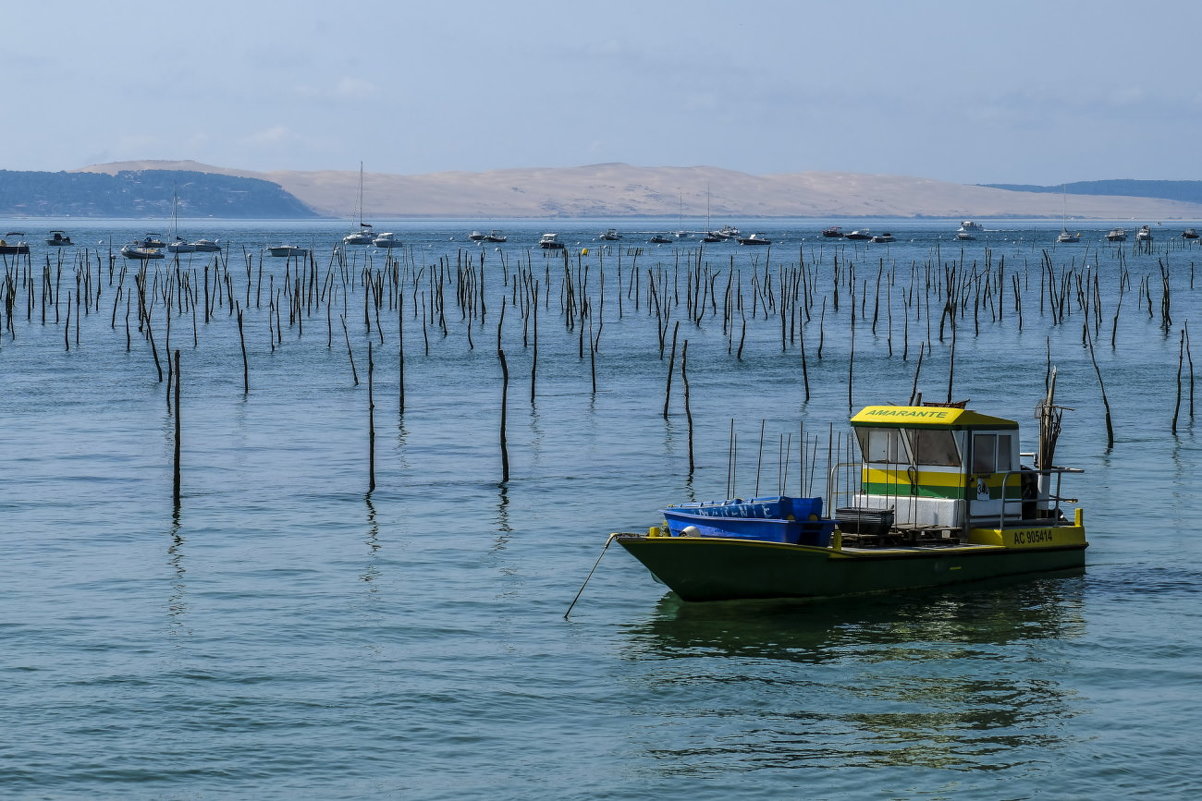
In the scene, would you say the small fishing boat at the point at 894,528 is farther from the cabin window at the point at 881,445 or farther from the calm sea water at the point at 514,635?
the calm sea water at the point at 514,635

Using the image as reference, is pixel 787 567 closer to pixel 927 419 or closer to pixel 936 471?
pixel 936 471

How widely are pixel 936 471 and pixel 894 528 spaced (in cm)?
129

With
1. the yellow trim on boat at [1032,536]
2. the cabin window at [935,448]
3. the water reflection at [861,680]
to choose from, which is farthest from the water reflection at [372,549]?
the yellow trim on boat at [1032,536]

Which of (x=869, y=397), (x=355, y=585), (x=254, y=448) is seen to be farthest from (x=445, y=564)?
(x=869, y=397)

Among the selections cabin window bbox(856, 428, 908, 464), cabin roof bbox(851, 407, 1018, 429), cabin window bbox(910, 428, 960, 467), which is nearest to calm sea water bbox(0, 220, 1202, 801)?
cabin window bbox(910, 428, 960, 467)

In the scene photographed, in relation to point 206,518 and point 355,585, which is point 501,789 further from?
point 206,518

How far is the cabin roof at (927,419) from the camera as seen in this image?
28422 millimetres

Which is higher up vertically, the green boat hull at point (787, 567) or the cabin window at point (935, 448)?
the cabin window at point (935, 448)

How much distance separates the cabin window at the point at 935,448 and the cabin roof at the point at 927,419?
21 centimetres

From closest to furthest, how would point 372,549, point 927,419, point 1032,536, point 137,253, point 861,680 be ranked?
point 861,680
point 927,419
point 1032,536
point 372,549
point 137,253

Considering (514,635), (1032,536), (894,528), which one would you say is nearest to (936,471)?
(894,528)

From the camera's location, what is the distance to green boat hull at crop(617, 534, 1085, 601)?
26188 mm

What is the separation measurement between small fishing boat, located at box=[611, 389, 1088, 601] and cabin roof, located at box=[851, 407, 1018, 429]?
2cm

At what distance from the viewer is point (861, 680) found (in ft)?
74.8
